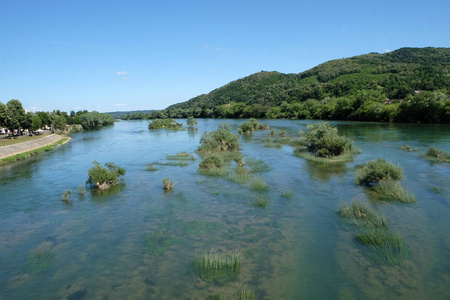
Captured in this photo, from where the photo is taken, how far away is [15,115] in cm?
6256

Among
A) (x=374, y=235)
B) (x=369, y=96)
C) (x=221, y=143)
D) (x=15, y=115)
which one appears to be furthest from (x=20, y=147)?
(x=369, y=96)

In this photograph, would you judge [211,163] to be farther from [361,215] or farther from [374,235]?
[374,235]

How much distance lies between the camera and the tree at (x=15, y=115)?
200 feet

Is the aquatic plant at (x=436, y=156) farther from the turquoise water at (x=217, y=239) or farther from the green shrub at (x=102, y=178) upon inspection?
the green shrub at (x=102, y=178)

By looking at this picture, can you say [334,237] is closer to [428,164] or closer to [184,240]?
[184,240]

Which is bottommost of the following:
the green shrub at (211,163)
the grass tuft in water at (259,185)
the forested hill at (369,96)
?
the grass tuft in water at (259,185)

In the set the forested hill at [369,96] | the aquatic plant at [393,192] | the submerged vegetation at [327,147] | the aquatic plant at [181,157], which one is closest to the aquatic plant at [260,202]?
the aquatic plant at [393,192]

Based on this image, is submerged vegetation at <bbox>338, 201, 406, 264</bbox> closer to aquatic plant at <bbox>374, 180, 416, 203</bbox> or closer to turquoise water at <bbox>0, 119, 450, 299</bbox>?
turquoise water at <bbox>0, 119, 450, 299</bbox>

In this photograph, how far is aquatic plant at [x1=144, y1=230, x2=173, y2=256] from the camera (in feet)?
43.8

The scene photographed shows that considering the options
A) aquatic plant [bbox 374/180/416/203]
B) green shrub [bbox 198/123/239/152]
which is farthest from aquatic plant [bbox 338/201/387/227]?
green shrub [bbox 198/123/239/152]

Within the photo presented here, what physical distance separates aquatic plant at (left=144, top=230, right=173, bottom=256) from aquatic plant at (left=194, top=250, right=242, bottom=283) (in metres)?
2.07

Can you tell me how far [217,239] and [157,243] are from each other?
286cm

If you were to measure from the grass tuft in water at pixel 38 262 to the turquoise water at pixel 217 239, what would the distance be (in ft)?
0.16

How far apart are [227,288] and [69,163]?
3503 cm
